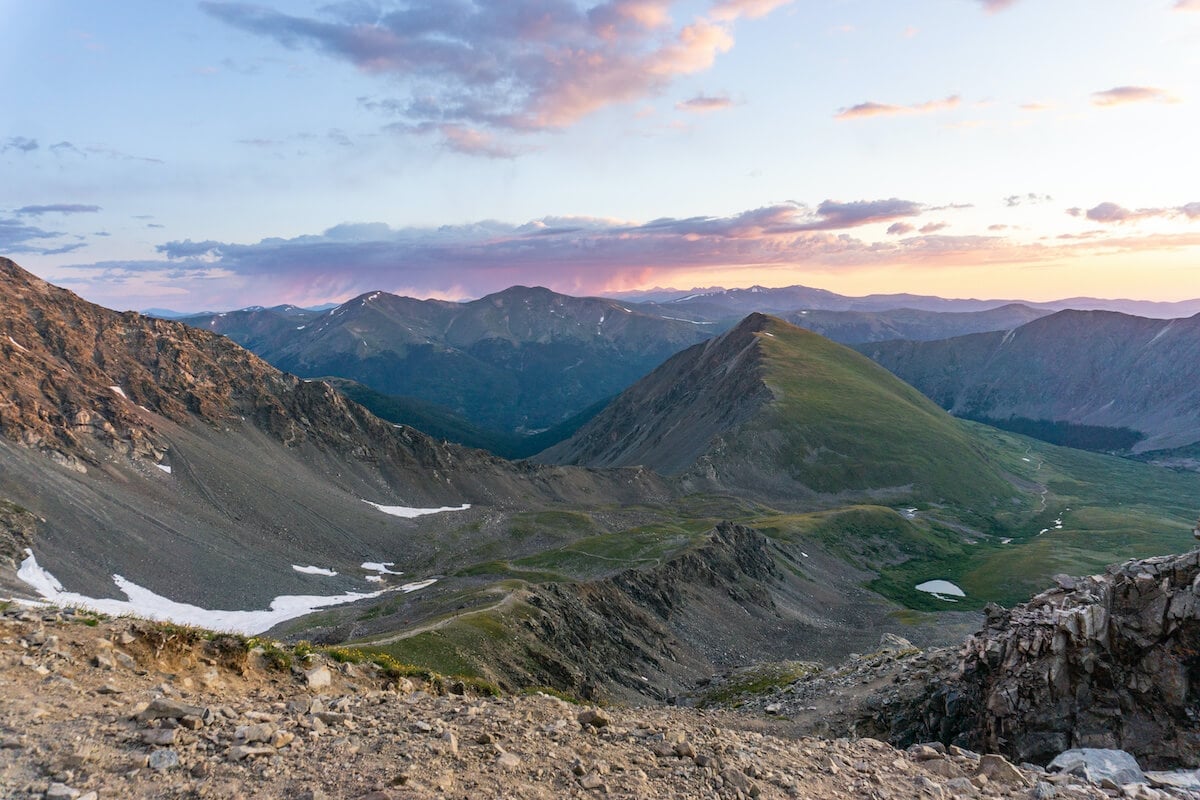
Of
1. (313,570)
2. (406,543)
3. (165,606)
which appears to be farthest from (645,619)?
(406,543)

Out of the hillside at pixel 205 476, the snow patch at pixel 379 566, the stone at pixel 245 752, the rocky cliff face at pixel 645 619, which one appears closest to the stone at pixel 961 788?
the stone at pixel 245 752

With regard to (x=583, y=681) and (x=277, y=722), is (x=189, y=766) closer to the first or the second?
(x=277, y=722)

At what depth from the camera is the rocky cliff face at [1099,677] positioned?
25656 millimetres

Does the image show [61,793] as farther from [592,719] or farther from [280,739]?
[592,719]

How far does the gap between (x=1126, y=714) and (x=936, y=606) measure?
383ft

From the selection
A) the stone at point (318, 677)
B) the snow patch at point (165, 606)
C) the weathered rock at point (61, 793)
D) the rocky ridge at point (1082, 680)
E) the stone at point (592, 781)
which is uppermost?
the weathered rock at point (61, 793)

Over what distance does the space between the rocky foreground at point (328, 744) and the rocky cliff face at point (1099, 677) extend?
24.2 ft

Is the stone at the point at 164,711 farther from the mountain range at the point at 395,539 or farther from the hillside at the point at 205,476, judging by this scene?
the hillside at the point at 205,476

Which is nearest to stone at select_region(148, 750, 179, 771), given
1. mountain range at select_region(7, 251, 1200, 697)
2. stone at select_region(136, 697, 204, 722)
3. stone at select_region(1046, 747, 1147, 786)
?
stone at select_region(136, 697, 204, 722)

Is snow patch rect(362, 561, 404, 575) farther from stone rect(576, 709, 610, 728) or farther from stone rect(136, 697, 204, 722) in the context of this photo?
stone rect(136, 697, 204, 722)

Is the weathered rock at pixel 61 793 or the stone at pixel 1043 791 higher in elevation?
the weathered rock at pixel 61 793

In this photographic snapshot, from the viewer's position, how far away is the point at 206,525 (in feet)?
374

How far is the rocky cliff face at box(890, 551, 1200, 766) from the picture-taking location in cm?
2566

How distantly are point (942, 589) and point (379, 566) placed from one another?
11104 centimetres
